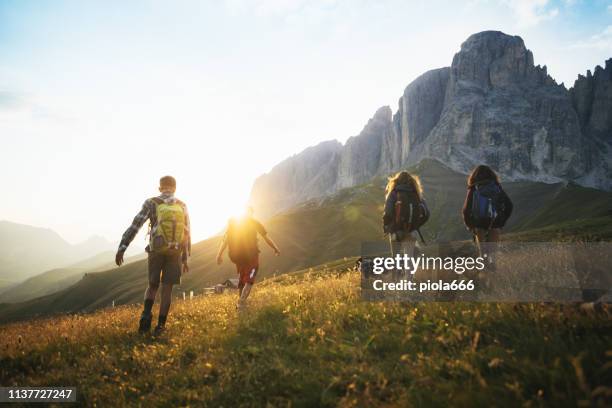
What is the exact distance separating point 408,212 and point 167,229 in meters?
5.22

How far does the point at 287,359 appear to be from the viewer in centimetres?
485

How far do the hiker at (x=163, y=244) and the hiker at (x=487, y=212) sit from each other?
6492 millimetres

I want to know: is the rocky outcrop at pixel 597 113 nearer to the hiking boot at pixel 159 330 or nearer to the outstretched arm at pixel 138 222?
the outstretched arm at pixel 138 222

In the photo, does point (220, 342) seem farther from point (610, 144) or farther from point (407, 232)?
point (610, 144)

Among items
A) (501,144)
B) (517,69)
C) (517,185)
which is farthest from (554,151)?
(517,69)

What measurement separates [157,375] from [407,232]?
18.1ft

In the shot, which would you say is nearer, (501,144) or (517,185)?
(517,185)

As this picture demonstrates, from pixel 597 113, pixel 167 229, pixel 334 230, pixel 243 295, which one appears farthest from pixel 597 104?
pixel 167 229

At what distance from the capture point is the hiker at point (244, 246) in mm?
9023

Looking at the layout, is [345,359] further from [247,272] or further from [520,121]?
[520,121]

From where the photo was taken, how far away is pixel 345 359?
4641mm

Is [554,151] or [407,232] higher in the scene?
[554,151]

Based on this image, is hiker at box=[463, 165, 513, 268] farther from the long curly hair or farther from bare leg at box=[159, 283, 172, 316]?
bare leg at box=[159, 283, 172, 316]

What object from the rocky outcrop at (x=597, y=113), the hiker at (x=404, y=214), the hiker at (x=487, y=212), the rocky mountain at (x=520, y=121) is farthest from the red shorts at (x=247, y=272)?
the rocky outcrop at (x=597, y=113)
